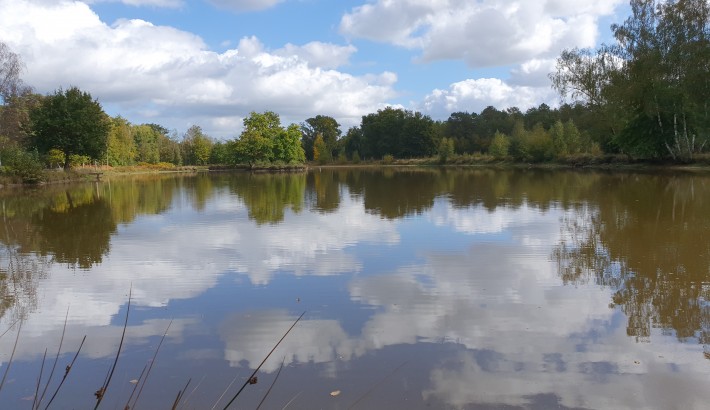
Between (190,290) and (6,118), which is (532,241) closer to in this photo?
(190,290)

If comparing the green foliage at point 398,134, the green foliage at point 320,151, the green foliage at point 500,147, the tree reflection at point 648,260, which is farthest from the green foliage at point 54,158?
the green foliage at point 398,134

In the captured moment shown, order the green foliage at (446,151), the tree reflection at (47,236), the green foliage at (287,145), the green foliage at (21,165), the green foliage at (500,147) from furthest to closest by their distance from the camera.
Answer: the green foliage at (446,151)
the green foliage at (287,145)
the green foliage at (500,147)
the green foliage at (21,165)
the tree reflection at (47,236)

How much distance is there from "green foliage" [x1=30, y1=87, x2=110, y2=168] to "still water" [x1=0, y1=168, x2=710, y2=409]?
3301 cm

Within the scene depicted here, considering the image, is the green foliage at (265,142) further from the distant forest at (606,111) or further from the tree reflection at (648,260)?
the tree reflection at (648,260)

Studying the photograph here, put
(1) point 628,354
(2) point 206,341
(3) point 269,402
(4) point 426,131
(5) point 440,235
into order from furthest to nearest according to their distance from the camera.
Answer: (4) point 426,131
(5) point 440,235
(2) point 206,341
(1) point 628,354
(3) point 269,402

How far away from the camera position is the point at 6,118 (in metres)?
43.4

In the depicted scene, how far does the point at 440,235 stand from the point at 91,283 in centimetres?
760

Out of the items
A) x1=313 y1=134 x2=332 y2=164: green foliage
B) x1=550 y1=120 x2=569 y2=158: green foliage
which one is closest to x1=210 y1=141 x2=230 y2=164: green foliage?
x1=313 y1=134 x2=332 y2=164: green foliage

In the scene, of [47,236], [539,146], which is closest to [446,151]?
[539,146]

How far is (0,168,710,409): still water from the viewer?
14.8 ft

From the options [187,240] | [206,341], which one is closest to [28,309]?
[206,341]

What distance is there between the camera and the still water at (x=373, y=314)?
178 inches

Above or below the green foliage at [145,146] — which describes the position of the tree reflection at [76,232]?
below

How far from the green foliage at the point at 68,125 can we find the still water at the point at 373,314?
33.0 m
